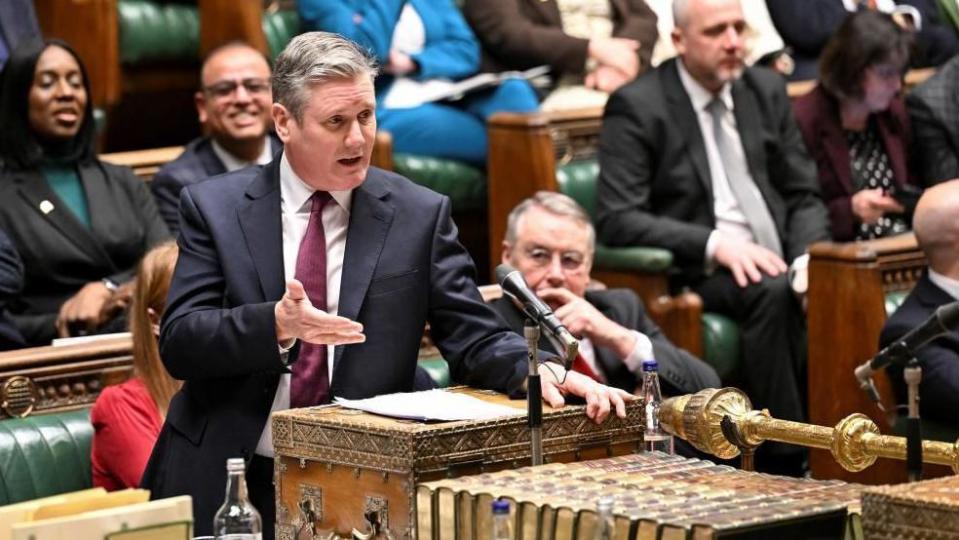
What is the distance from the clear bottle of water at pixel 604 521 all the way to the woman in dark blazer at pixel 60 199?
7.64 feet

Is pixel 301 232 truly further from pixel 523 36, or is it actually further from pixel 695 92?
pixel 523 36

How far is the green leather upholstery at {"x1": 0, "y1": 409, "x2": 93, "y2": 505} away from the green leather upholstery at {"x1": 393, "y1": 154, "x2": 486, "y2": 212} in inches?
71.7

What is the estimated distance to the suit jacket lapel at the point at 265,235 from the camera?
280 cm

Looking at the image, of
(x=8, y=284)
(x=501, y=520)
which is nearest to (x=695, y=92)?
(x=8, y=284)

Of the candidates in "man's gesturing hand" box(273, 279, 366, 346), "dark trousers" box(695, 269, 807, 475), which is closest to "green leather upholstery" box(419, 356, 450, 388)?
"dark trousers" box(695, 269, 807, 475)

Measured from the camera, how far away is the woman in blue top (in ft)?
17.4

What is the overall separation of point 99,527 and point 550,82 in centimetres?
372

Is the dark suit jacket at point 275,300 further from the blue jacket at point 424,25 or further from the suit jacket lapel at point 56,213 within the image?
the blue jacket at point 424,25

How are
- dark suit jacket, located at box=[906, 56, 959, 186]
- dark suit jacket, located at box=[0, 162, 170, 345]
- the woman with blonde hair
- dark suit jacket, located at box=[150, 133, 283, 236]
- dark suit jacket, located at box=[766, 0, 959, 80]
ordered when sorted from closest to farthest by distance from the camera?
the woman with blonde hair < dark suit jacket, located at box=[0, 162, 170, 345] < dark suit jacket, located at box=[150, 133, 283, 236] < dark suit jacket, located at box=[906, 56, 959, 186] < dark suit jacket, located at box=[766, 0, 959, 80]

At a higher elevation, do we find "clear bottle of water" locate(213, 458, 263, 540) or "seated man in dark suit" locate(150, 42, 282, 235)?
"seated man in dark suit" locate(150, 42, 282, 235)

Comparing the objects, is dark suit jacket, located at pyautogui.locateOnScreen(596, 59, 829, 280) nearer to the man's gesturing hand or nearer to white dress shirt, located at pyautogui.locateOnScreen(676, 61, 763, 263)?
white dress shirt, located at pyautogui.locateOnScreen(676, 61, 763, 263)

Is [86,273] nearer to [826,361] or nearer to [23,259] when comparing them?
[23,259]

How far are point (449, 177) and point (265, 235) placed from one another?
2.52m

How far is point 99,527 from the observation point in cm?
217
